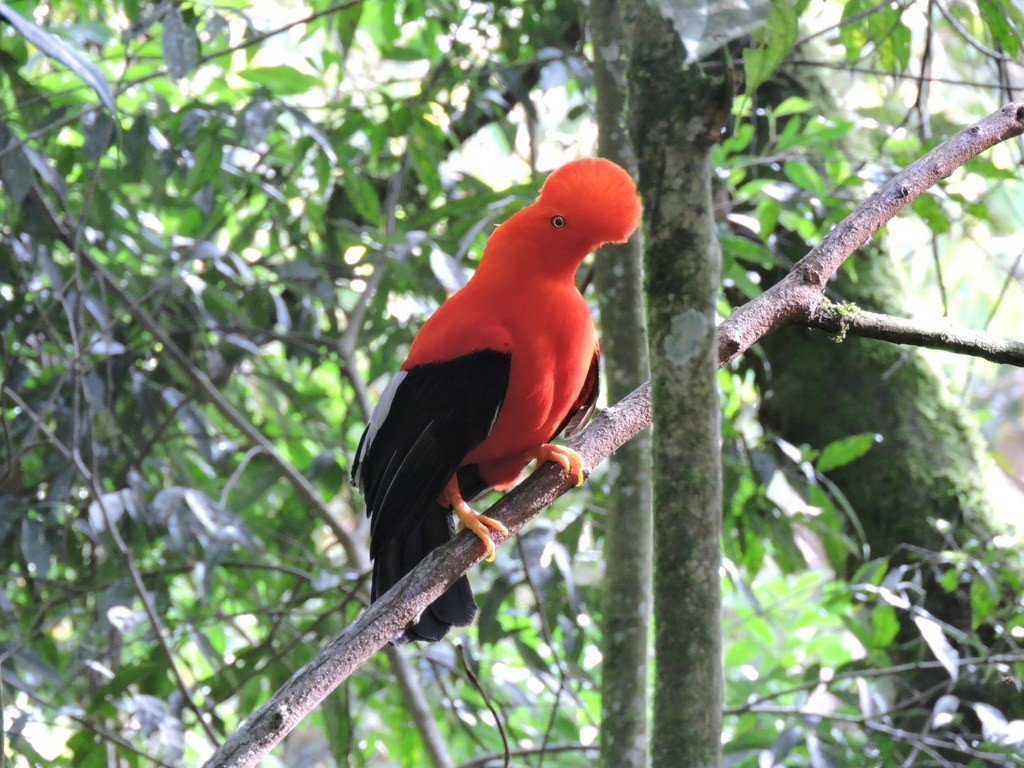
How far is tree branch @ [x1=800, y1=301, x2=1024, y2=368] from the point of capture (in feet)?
5.10

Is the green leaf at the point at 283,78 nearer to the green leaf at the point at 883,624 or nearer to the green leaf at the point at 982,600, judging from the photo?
the green leaf at the point at 883,624

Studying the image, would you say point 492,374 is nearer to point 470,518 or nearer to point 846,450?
point 470,518

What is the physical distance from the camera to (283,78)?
2.91 m

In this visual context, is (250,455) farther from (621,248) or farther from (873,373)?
(873,373)

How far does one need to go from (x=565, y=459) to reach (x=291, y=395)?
56.3 inches

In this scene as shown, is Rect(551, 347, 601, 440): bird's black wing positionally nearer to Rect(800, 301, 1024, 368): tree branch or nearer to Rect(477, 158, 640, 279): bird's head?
Rect(477, 158, 640, 279): bird's head

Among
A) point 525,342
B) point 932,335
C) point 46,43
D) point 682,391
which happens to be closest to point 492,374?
point 525,342

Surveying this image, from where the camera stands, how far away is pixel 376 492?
2035 mm

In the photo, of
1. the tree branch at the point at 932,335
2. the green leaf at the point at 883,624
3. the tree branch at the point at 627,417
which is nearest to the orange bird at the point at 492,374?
the tree branch at the point at 627,417

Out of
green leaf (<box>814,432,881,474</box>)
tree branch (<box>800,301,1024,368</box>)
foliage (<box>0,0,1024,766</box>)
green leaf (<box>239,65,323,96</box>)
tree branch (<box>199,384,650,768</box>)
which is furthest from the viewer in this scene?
green leaf (<box>239,65,323,96</box>)

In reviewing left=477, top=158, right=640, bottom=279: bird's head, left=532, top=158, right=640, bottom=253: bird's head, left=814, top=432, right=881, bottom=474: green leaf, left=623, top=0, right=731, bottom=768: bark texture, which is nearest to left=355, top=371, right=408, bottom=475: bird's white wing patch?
left=477, top=158, right=640, bottom=279: bird's head

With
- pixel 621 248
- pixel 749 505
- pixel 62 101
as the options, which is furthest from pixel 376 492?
pixel 62 101

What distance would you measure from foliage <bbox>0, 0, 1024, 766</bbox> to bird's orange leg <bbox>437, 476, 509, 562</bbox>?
14.1 inches

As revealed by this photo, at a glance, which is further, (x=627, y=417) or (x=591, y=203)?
(x=591, y=203)
